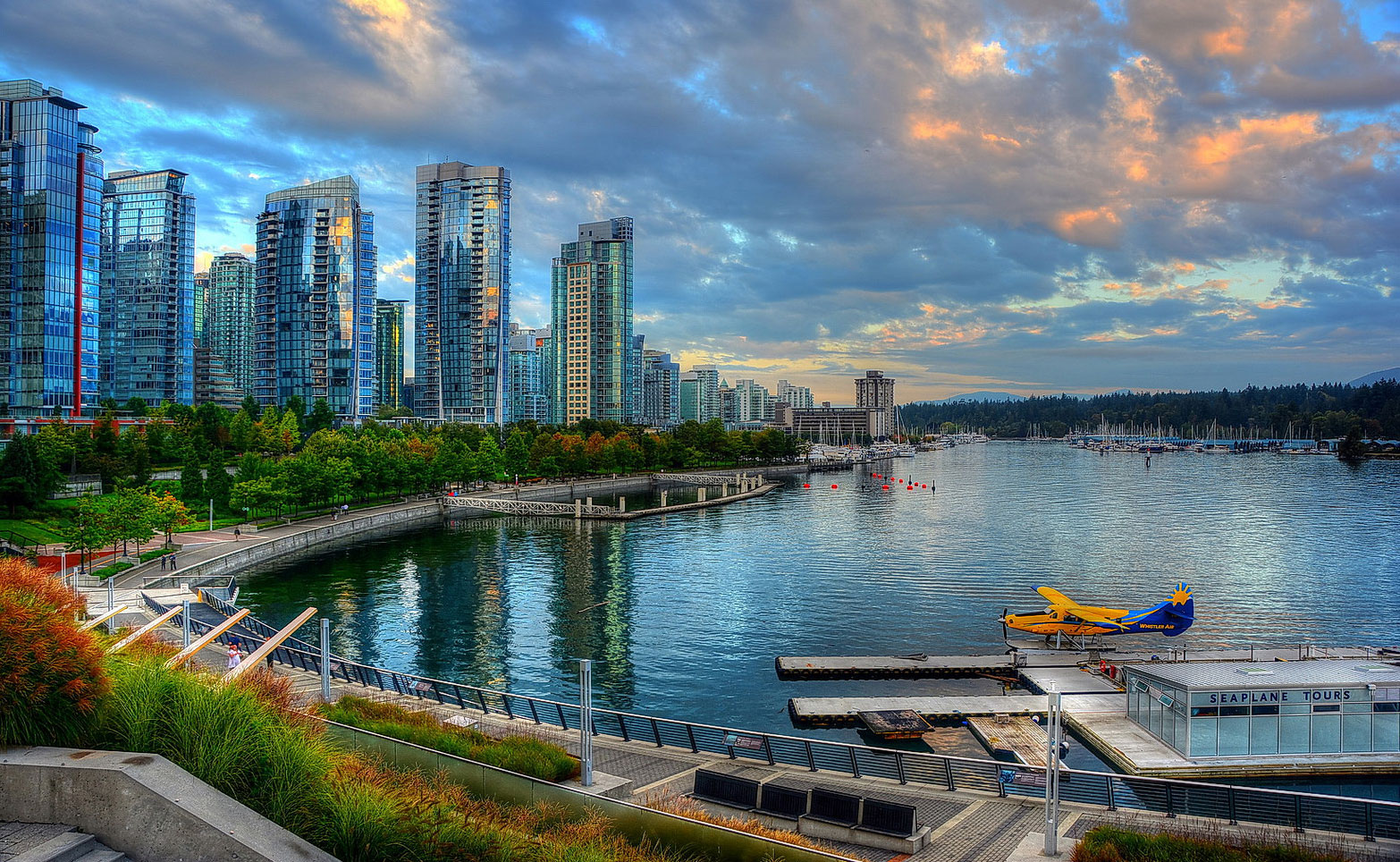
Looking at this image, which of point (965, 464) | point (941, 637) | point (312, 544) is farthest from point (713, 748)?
point (965, 464)

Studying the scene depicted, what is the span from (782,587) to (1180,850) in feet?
134

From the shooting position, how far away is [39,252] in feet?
311

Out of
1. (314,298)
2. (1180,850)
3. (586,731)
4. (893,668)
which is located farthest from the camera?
(314,298)

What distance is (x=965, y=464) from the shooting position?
196 metres

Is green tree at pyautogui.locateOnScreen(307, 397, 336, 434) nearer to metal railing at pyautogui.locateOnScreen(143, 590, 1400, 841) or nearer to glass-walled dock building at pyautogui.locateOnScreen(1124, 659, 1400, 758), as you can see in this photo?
metal railing at pyautogui.locateOnScreen(143, 590, 1400, 841)

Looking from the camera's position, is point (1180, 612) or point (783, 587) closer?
point (1180, 612)

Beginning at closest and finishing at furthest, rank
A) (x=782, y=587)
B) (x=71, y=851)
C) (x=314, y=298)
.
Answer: (x=71, y=851) < (x=782, y=587) < (x=314, y=298)

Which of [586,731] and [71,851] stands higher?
[71,851]

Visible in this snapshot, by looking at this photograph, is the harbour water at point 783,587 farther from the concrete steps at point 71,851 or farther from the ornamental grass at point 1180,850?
the concrete steps at point 71,851

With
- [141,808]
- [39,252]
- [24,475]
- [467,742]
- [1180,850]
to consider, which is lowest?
[1180,850]

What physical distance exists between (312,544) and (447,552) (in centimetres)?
1169

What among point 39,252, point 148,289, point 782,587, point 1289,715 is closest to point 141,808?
point 1289,715

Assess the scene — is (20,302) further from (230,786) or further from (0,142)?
(230,786)

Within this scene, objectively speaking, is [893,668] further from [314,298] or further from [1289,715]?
[314,298]
